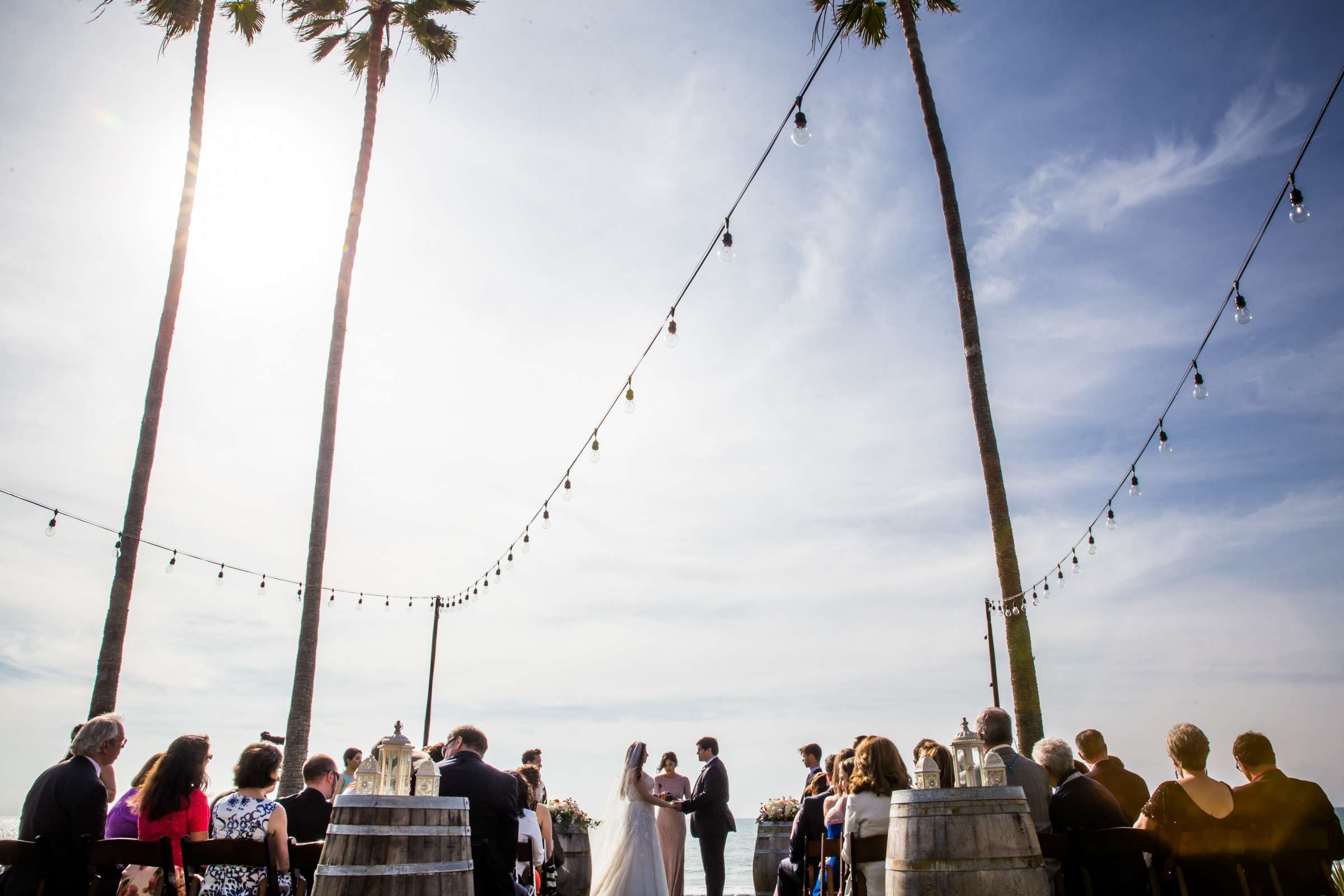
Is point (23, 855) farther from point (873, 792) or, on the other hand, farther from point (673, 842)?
point (673, 842)

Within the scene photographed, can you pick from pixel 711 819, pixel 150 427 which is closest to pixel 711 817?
pixel 711 819

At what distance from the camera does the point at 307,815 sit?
6156 mm

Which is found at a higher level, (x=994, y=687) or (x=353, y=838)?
(x=994, y=687)

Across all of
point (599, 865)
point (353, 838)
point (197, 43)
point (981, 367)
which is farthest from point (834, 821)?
point (197, 43)

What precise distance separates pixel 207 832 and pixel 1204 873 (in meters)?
5.41

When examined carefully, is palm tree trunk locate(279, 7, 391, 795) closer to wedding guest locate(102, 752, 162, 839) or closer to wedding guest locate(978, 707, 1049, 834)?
wedding guest locate(102, 752, 162, 839)

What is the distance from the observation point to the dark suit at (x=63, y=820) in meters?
4.77

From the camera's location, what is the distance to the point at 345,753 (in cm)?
905

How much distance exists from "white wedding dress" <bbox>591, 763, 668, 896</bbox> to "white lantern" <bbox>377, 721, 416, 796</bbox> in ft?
19.3

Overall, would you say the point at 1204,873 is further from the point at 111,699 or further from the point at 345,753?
the point at 111,699

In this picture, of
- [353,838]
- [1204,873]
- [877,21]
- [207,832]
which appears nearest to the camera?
[353,838]

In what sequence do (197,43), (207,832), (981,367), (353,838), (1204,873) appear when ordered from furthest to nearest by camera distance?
(197,43) → (981,367) → (207,832) → (1204,873) → (353,838)

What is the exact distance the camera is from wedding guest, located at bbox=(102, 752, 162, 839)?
5.77m

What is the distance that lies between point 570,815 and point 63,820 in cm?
679
